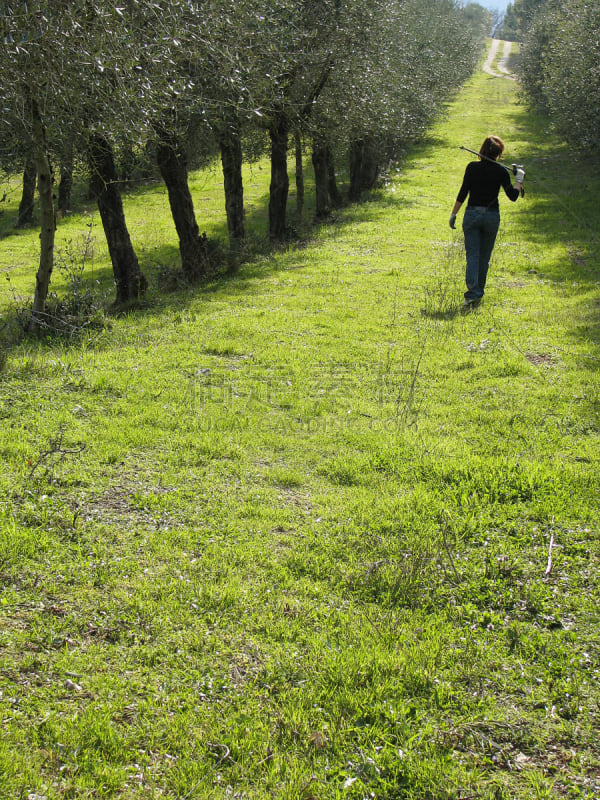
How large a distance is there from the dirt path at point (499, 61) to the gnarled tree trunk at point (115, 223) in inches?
3327

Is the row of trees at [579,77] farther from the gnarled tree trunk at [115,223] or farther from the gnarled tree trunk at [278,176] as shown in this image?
the gnarled tree trunk at [115,223]

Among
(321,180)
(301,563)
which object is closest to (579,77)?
(321,180)

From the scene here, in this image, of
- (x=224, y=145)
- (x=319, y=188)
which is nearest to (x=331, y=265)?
(x=224, y=145)

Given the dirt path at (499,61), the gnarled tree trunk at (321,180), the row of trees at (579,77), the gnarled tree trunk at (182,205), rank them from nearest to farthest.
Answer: the gnarled tree trunk at (182,205) → the gnarled tree trunk at (321,180) → the row of trees at (579,77) → the dirt path at (499,61)

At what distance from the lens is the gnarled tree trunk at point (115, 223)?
1216cm

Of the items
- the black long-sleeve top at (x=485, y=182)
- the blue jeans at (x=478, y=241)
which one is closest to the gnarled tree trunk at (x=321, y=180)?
the black long-sleeve top at (x=485, y=182)

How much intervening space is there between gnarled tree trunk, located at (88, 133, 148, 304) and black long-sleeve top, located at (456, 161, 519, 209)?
20.2 feet

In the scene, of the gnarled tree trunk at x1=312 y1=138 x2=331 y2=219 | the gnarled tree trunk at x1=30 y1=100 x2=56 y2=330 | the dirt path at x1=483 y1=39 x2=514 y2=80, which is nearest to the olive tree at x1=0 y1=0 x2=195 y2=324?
the gnarled tree trunk at x1=30 y1=100 x2=56 y2=330

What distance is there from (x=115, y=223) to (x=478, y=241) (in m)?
6.85

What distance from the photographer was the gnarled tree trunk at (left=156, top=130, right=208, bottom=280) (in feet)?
46.8

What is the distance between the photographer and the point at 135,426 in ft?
23.3

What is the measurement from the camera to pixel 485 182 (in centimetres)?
1134

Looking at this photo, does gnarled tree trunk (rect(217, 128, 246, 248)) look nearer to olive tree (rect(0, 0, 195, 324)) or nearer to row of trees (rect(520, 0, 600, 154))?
olive tree (rect(0, 0, 195, 324))

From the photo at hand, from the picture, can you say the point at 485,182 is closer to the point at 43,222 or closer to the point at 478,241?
the point at 478,241
